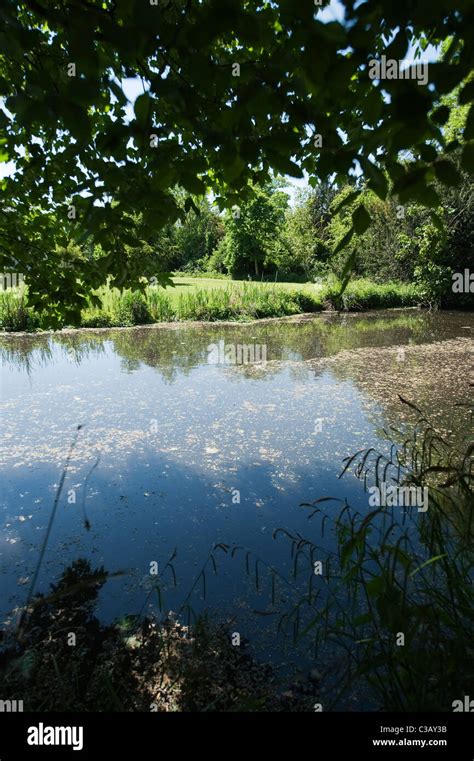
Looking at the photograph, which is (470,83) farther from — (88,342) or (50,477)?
(88,342)

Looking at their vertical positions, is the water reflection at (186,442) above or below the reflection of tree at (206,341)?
below

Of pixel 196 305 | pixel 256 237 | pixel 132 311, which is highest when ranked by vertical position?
pixel 256 237

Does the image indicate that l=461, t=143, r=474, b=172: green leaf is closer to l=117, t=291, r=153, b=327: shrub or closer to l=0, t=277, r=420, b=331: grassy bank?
l=0, t=277, r=420, b=331: grassy bank

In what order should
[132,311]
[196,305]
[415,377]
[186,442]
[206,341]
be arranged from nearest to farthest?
1. [186,442]
2. [415,377]
3. [206,341]
4. [132,311]
5. [196,305]

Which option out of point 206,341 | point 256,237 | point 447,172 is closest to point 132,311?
point 206,341

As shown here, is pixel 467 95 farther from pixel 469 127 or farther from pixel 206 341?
pixel 206 341

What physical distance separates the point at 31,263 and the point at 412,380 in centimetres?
586

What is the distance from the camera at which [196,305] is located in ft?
45.4

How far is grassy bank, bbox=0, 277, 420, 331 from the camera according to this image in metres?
11.5

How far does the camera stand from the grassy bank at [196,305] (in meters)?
11.5

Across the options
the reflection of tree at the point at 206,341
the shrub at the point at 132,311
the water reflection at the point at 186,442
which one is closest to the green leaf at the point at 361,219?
the water reflection at the point at 186,442

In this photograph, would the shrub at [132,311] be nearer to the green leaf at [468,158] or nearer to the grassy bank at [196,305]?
the grassy bank at [196,305]

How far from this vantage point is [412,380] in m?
7.11

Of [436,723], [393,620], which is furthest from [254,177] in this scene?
[436,723]
